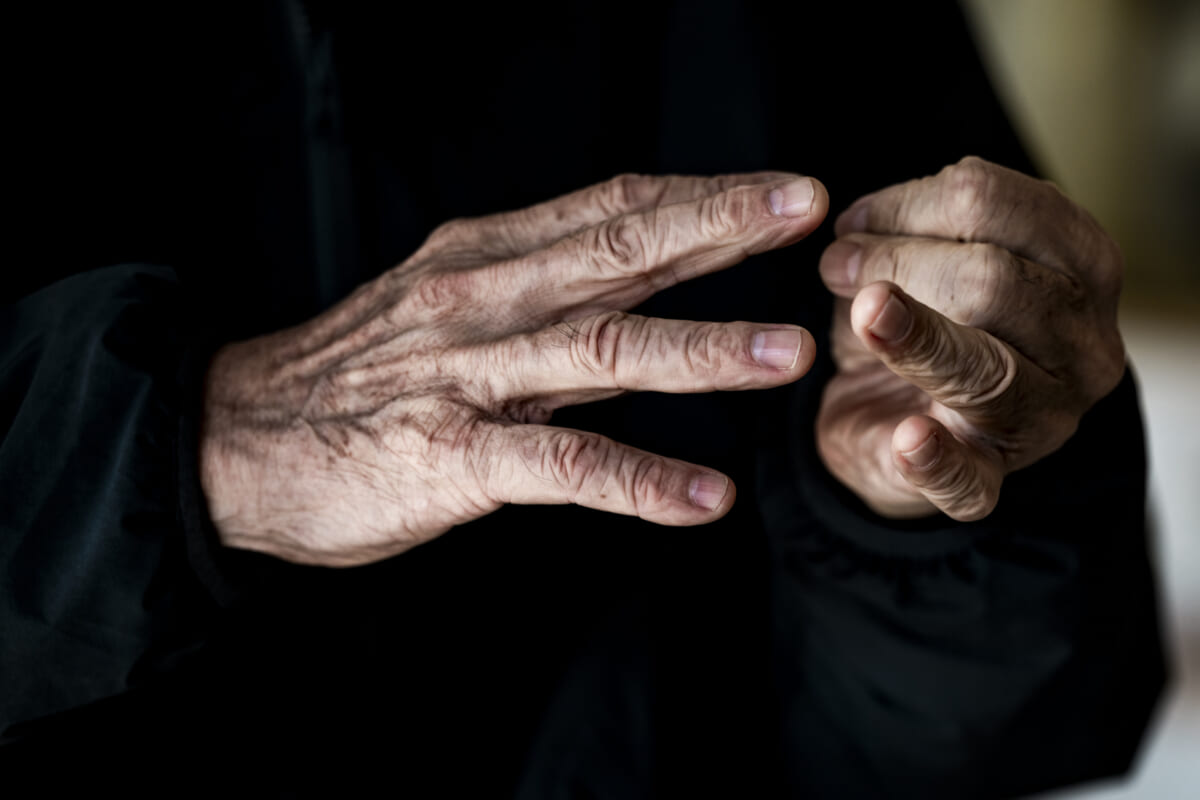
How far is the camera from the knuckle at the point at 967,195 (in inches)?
19.4

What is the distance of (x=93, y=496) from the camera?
56 centimetres

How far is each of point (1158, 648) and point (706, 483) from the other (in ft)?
2.11

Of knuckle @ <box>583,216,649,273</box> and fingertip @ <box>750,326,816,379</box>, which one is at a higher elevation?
knuckle @ <box>583,216,649,273</box>

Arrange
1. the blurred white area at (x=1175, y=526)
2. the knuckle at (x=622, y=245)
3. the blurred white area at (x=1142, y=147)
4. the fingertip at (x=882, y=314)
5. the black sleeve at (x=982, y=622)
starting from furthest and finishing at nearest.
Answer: the blurred white area at (x=1142, y=147)
the blurred white area at (x=1175, y=526)
the black sleeve at (x=982, y=622)
the knuckle at (x=622, y=245)
the fingertip at (x=882, y=314)

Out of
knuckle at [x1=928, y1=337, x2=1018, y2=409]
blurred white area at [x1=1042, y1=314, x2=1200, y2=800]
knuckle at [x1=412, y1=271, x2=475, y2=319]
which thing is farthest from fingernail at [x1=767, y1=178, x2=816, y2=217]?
blurred white area at [x1=1042, y1=314, x2=1200, y2=800]

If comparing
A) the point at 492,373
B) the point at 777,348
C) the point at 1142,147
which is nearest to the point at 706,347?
the point at 777,348

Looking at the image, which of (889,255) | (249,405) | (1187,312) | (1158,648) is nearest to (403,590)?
(249,405)

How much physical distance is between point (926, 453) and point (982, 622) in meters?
0.35

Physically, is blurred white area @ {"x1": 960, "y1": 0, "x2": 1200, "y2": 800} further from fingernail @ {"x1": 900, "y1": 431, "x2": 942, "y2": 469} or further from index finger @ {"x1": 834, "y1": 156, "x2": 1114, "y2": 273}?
fingernail @ {"x1": 900, "y1": 431, "x2": 942, "y2": 469}

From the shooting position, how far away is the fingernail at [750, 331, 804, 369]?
46 cm

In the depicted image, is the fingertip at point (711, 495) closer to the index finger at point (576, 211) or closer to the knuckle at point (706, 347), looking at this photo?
the knuckle at point (706, 347)

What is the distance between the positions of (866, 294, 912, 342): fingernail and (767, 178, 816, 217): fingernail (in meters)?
0.10

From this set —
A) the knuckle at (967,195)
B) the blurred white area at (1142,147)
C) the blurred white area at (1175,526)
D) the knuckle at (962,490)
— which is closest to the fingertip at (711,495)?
the knuckle at (962,490)

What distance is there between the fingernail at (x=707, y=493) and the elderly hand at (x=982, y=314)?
0.32ft
